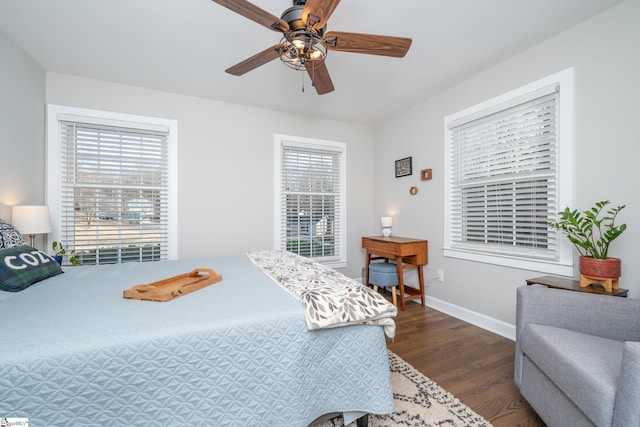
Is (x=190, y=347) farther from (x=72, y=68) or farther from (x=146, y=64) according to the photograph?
(x=72, y=68)

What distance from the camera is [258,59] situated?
1.84 m

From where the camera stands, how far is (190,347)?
0.99 metres

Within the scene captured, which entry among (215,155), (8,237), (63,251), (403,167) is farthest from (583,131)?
(63,251)

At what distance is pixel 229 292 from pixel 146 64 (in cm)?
241

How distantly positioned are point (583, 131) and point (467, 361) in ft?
6.32

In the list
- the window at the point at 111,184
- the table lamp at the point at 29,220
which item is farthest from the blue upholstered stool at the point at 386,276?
the table lamp at the point at 29,220

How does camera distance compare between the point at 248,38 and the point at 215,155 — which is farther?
the point at 215,155

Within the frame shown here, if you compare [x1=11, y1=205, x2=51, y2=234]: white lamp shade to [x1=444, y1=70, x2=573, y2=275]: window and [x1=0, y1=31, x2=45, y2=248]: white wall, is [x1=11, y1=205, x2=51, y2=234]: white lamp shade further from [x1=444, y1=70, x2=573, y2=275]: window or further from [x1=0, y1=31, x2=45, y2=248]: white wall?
[x1=444, y1=70, x2=573, y2=275]: window

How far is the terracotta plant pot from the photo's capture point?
5.46 feet

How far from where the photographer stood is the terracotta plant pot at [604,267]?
1.66 m

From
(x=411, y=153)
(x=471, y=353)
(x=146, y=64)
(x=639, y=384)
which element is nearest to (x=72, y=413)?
(x=639, y=384)

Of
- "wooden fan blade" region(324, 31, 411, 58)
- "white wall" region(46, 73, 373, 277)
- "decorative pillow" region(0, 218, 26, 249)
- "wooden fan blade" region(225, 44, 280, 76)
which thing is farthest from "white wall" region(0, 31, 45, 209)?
"wooden fan blade" region(324, 31, 411, 58)

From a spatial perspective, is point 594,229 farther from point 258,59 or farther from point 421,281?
point 258,59

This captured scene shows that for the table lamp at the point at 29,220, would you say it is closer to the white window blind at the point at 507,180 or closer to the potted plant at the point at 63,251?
the potted plant at the point at 63,251
